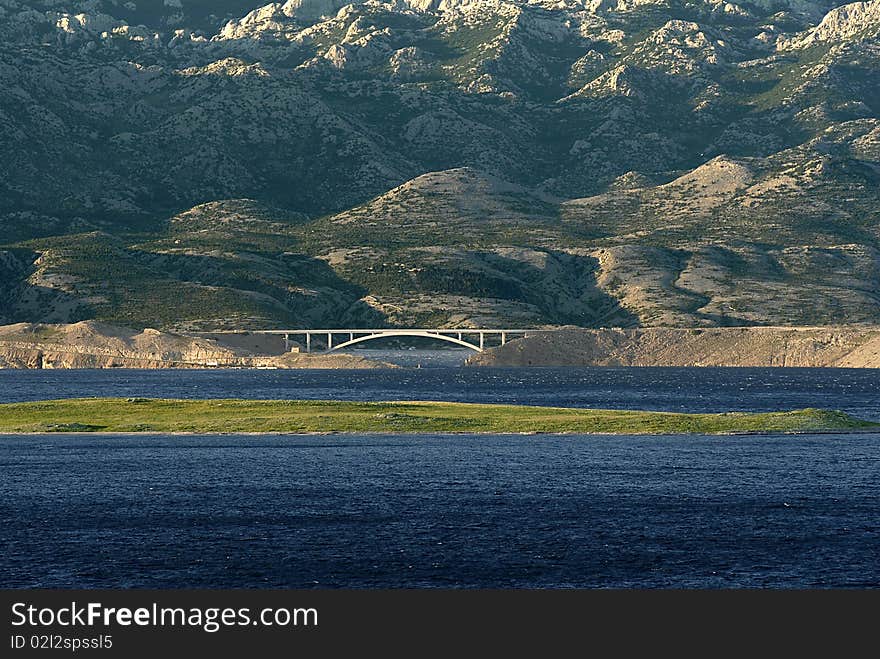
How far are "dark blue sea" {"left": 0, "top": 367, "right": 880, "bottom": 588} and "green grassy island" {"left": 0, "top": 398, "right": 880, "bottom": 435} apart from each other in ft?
49.9

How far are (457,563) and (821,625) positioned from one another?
20.3 metres

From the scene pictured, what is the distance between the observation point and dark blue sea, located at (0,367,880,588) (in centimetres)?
7019

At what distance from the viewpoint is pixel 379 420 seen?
153000 millimetres

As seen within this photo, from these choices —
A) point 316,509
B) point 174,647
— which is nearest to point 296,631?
point 174,647

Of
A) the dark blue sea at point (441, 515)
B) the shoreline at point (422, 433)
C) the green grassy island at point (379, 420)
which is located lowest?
the shoreline at point (422, 433)

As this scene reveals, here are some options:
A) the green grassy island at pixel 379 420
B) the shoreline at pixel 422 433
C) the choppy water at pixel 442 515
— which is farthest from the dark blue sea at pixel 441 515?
the green grassy island at pixel 379 420

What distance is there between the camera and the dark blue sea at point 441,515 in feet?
230

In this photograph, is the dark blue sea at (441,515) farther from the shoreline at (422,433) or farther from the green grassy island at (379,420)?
the green grassy island at (379,420)

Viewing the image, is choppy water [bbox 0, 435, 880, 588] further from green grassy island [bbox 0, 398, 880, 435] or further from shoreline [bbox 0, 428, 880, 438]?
green grassy island [bbox 0, 398, 880, 435]

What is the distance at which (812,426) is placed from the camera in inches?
5827

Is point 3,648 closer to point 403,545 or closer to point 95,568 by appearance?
point 95,568

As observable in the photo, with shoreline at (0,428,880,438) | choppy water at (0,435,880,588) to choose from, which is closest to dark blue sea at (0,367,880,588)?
choppy water at (0,435,880,588)

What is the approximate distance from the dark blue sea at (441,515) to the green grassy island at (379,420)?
1521cm

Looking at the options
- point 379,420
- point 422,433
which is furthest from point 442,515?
point 379,420
